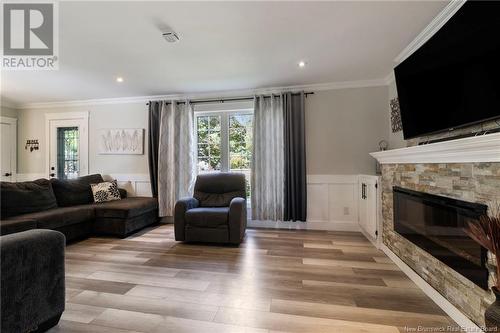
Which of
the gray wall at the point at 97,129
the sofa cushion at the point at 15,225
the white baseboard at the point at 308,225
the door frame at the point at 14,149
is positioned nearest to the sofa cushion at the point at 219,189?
the white baseboard at the point at 308,225

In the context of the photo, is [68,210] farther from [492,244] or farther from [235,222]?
[492,244]

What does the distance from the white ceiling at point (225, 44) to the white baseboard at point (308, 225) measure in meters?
2.28

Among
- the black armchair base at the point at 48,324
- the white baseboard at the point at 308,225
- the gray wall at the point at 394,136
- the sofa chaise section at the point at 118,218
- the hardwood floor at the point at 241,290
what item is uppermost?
the gray wall at the point at 394,136

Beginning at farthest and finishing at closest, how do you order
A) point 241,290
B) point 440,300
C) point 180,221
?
point 180,221 < point 241,290 < point 440,300

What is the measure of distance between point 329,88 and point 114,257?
12.7 feet

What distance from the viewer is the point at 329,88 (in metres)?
3.81

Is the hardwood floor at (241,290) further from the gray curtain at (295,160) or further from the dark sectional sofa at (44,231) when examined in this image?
the gray curtain at (295,160)

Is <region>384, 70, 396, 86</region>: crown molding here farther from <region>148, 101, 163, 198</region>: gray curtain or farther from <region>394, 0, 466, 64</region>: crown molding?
<region>148, 101, 163, 198</region>: gray curtain

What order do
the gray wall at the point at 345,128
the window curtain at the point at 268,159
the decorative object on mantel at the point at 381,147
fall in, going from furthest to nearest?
1. the window curtain at the point at 268,159
2. the gray wall at the point at 345,128
3. the decorative object on mantel at the point at 381,147

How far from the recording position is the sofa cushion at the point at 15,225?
8.34ft

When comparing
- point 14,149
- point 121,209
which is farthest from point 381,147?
point 14,149

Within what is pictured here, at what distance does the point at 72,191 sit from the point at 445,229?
15.9 feet

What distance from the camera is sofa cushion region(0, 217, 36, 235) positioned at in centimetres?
254

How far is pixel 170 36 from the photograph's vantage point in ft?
7.49
